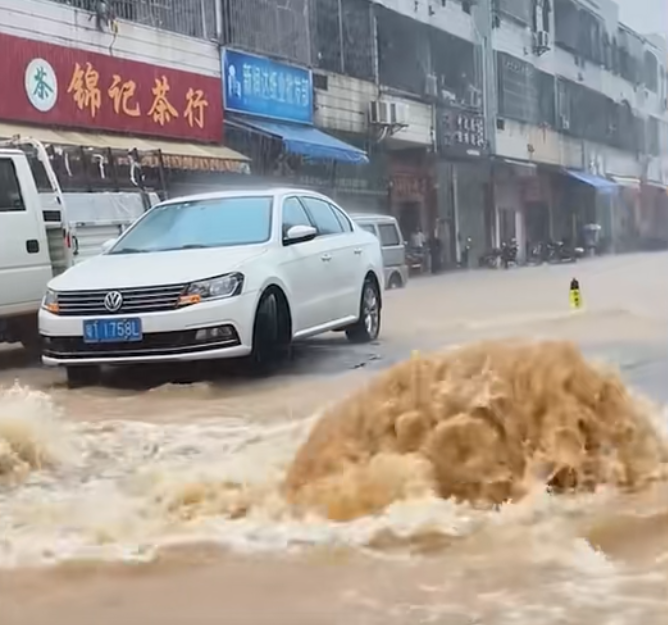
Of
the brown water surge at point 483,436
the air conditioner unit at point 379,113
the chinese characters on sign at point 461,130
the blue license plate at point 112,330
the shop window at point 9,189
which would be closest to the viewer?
the brown water surge at point 483,436

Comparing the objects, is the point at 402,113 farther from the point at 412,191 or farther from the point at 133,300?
the point at 133,300

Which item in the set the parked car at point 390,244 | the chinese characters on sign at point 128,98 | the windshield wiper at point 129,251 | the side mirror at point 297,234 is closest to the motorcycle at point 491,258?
the parked car at point 390,244

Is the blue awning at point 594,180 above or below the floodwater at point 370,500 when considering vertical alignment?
above

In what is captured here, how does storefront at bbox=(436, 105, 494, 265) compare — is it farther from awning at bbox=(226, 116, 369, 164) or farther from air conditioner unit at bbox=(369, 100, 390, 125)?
awning at bbox=(226, 116, 369, 164)

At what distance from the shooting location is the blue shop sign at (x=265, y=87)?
18.1 feet

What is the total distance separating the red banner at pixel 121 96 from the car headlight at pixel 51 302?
813 mm

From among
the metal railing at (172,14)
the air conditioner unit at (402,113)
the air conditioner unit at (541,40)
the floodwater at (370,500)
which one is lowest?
the floodwater at (370,500)

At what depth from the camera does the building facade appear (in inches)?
190

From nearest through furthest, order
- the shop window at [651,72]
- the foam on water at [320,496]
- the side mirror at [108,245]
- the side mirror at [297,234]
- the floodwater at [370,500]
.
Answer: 1. the floodwater at [370,500]
2. the foam on water at [320,496]
3. the shop window at [651,72]
4. the side mirror at [297,234]
5. the side mirror at [108,245]

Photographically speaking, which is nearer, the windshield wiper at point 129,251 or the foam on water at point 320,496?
the foam on water at point 320,496

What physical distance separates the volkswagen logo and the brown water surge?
2034 millimetres

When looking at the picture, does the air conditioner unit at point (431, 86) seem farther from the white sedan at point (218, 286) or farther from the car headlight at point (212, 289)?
the car headlight at point (212, 289)

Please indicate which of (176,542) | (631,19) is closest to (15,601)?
(176,542)

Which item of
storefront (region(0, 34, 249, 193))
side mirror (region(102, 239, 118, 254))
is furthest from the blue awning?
Result: side mirror (region(102, 239, 118, 254))
